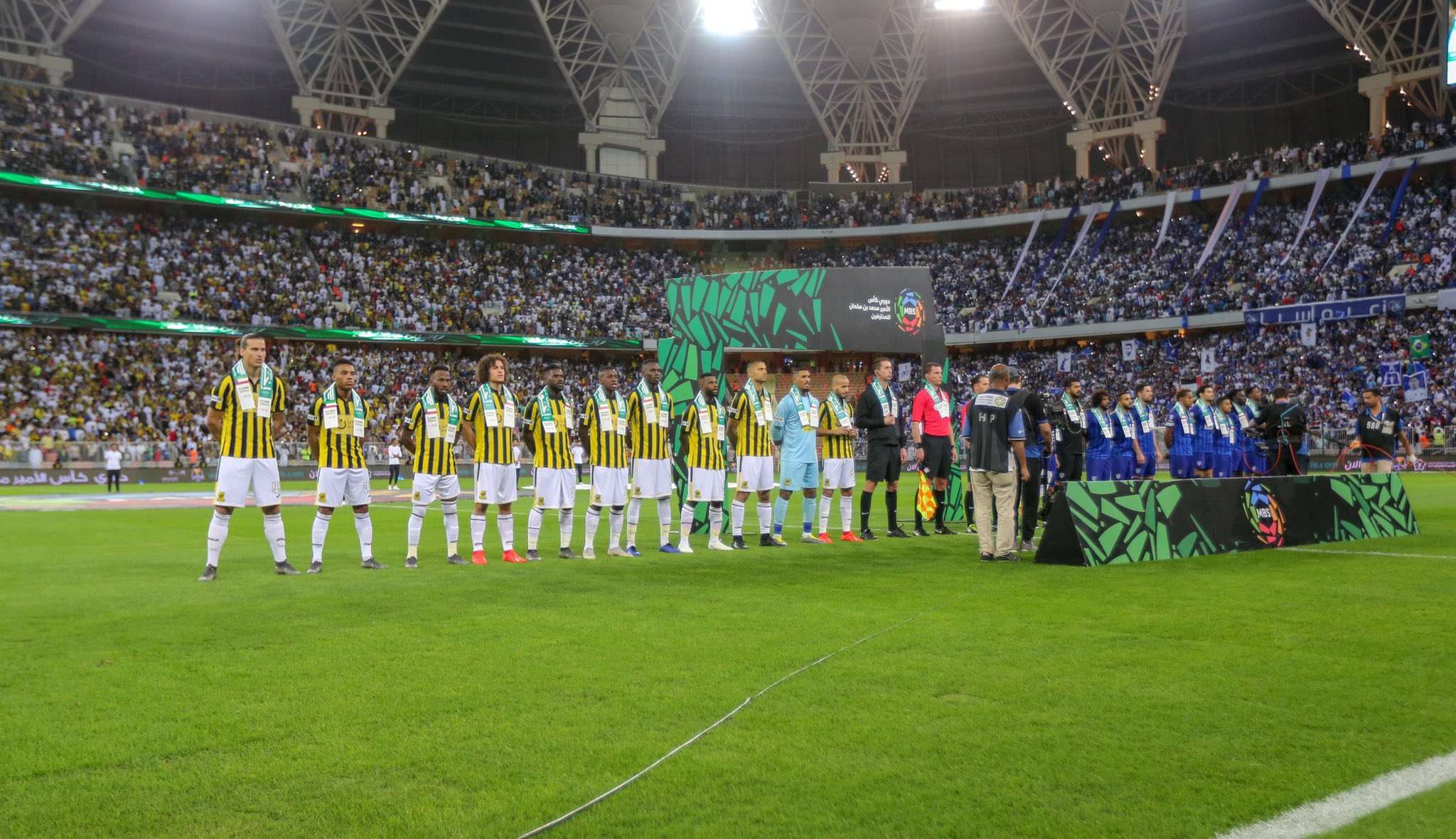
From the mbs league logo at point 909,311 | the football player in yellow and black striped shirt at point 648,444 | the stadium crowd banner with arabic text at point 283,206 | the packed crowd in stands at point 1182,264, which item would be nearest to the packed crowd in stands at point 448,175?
the stadium crowd banner with arabic text at point 283,206

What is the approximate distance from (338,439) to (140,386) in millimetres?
32834

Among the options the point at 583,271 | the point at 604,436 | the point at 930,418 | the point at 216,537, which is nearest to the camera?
the point at 216,537

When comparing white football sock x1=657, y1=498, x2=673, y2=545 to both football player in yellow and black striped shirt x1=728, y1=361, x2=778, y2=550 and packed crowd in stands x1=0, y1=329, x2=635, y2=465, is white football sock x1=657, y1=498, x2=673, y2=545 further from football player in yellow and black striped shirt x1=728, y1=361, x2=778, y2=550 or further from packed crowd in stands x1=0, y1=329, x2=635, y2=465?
packed crowd in stands x1=0, y1=329, x2=635, y2=465

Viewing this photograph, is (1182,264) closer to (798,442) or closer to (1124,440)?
(1124,440)

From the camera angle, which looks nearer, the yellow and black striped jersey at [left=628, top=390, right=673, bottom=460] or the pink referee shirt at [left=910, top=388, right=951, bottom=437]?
the yellow and black striped jersey at [left=628, top=390, right=673, bottom=460]

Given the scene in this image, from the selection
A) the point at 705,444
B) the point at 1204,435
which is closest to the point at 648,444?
the point at 705,444

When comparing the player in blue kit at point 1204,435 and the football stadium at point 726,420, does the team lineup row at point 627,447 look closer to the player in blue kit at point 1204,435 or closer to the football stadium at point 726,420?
the football stadium at point 726,420

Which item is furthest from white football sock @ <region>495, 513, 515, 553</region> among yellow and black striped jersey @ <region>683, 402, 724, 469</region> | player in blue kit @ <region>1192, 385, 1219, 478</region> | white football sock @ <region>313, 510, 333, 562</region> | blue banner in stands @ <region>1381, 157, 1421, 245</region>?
blue banner in stands @ <region>1381, 157, 1421, 245</region>

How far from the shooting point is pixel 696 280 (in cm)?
1602

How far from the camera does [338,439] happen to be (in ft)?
36.5

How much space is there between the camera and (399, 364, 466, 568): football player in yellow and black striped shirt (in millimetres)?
11508

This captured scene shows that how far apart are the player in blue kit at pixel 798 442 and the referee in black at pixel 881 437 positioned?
0.58 metres

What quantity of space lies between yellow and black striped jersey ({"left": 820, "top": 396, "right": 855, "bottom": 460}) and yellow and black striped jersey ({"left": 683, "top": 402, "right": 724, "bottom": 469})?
5.73ft

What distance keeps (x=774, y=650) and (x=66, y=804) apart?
3702mm
